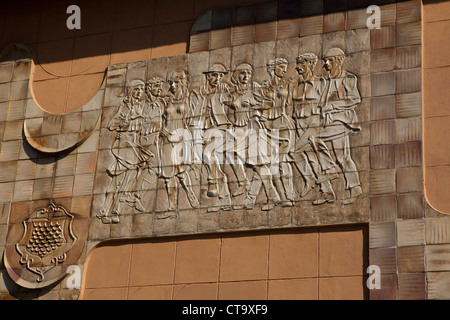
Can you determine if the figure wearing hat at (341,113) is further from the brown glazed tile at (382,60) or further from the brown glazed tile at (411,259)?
the brown glazed tile at (411,259)

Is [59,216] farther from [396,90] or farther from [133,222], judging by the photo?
[396,90]

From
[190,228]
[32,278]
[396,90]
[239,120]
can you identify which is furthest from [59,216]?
[396,90]

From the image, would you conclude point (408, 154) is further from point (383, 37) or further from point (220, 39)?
point (220, 39)

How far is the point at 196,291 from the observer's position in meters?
11.2

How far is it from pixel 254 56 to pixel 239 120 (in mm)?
906

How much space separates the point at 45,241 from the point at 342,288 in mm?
4150

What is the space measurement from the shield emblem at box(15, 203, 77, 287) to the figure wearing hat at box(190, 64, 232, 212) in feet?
6.73

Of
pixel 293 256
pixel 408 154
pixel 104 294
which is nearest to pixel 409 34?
pixel 408 154

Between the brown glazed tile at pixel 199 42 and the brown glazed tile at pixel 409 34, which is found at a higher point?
the brown glazed tile at pixel 199 42

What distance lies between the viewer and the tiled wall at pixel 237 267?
10.7 meters

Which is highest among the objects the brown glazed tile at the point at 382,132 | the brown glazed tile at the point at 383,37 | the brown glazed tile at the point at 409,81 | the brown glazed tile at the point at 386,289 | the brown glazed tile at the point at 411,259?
the brown glazed tile at the point at 383,37

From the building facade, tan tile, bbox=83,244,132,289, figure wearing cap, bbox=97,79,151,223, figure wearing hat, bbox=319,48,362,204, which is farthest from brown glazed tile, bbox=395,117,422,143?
tan tile, bbox=83,244,132,289

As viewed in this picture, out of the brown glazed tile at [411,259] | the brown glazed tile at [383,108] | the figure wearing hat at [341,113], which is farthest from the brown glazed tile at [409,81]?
the brown glazed tile at [411,259]

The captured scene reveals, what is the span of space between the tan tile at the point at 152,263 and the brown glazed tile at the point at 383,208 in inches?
102
